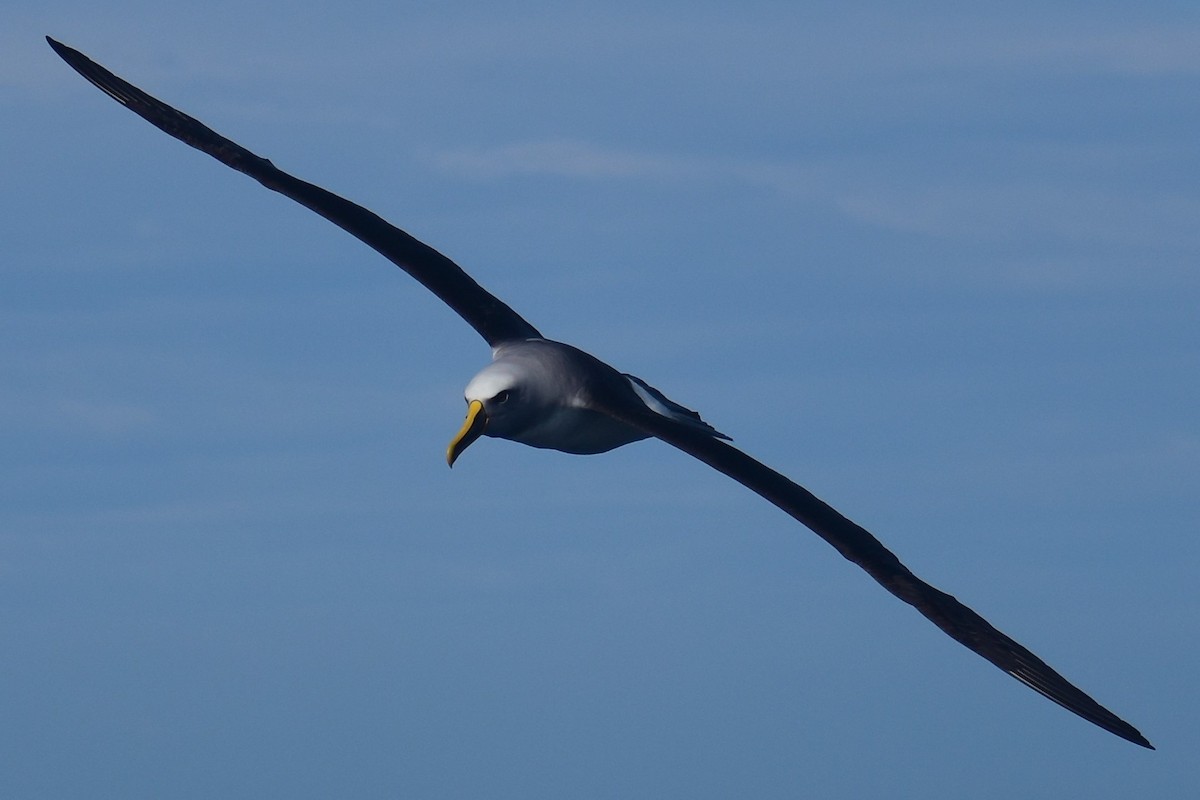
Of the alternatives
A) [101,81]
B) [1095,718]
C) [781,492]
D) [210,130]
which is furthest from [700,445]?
[101,81]

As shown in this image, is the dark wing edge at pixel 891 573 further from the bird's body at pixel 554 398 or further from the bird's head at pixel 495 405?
the bird's head at pixel 495 405

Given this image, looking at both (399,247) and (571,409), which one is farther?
(399,247)

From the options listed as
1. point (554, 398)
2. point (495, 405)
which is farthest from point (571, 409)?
point (495, 405)

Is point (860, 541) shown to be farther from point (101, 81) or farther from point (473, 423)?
point (101, 81)

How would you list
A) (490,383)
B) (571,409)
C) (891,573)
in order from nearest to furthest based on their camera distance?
1. (891,573)
2. (490,383)
3. (571,409)

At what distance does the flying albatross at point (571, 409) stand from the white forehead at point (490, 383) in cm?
1

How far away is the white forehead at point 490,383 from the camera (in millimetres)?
13336

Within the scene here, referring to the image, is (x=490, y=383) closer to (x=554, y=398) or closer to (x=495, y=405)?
(x=495, y=405)

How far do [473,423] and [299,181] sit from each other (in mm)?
3750

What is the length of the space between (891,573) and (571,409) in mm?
2894

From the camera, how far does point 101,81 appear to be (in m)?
17.2

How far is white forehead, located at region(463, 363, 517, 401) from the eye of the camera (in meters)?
13.3

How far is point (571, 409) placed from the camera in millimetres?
14078

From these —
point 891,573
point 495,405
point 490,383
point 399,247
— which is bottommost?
point 891,573
